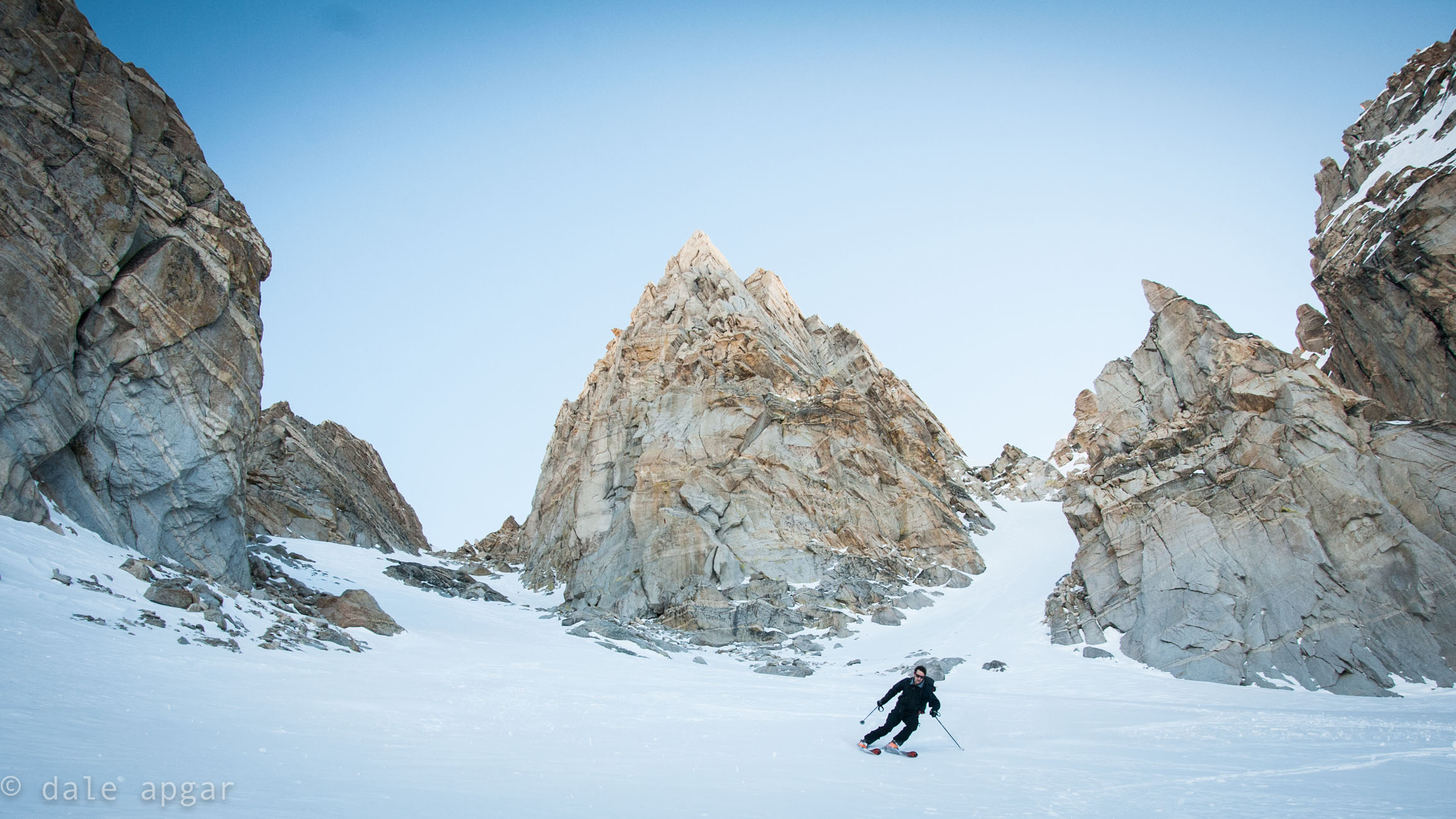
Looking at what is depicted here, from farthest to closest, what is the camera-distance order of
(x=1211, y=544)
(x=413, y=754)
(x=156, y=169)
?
1. (x=1211, y=544)
2. (x=156, y=169)
3. (x=413, y=754)

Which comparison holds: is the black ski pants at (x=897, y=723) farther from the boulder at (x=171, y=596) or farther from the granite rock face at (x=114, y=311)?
the granite rock face at (x=114, y=311)

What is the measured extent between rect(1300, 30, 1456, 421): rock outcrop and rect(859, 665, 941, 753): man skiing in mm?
32341

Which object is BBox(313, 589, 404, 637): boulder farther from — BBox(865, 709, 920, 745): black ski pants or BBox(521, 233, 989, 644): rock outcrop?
BBox(865, 709, 920, 745): black ski pants

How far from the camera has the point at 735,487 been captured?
43094 mm

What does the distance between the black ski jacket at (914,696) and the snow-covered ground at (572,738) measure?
71 cm

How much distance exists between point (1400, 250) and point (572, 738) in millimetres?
39247

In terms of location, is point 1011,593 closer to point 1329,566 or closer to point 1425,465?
point 1329,566

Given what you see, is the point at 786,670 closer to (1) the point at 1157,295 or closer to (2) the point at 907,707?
(2) the point at 907,707

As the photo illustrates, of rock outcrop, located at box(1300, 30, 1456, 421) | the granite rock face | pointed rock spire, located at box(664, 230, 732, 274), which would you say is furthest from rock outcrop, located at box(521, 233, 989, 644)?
rock outcrop, located at box(1300, 30, 1456, 421)

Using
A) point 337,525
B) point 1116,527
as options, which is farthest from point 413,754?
point 337,525

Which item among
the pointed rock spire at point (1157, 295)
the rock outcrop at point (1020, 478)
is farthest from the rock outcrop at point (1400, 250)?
the rock outcrop at point (1020, 478)

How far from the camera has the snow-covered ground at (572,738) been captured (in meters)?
5.70

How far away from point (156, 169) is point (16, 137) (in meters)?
3.69

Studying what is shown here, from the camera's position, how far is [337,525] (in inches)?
1730
